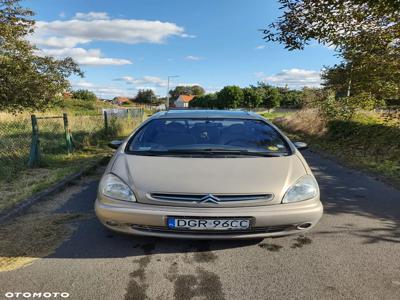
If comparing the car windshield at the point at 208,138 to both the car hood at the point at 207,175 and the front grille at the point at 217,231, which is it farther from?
the front grille at the point at 217,231

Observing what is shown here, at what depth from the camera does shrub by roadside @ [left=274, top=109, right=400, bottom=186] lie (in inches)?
357

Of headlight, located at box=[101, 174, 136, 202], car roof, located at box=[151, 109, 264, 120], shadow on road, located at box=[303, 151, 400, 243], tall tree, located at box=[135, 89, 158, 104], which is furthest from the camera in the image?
tall tree, located at box=[135, 89, 158, 104]

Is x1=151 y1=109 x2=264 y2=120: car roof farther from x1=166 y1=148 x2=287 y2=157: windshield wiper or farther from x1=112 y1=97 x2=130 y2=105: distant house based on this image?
x1=112 y1=97 x2=130 y2=105: distant house

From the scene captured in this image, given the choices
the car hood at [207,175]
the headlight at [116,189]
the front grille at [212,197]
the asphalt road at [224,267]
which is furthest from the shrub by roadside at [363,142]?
the headlight at [116,189]

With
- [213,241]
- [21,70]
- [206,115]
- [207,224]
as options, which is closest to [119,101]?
[21,70]

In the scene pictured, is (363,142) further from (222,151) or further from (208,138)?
(222,151)

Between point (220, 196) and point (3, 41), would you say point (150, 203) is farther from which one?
point (3, 41)

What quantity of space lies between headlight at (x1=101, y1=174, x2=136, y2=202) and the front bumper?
0.18ft

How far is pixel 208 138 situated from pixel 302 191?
54.2 inches

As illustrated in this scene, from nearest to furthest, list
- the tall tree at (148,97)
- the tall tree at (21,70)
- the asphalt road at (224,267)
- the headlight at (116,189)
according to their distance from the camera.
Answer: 1. the asphalt road at (224,267)
2. the headlight at (116,189)
3. the tall tree at (21,70)
4. the tall tree at (148,97)

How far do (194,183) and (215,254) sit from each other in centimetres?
75

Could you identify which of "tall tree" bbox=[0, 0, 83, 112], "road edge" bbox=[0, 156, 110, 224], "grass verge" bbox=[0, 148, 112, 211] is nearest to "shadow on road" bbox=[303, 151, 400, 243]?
"road edge" bbox=[0, 156, 110, 224]

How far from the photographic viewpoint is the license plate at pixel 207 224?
11.0 ft

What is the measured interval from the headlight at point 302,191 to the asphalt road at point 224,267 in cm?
58
